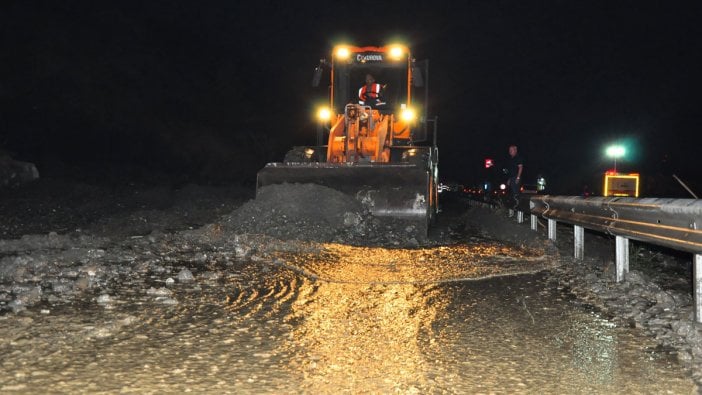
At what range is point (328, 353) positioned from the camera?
12.6 feet

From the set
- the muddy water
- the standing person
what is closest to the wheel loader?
the standing person

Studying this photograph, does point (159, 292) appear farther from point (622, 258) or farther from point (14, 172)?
point (14, 172)

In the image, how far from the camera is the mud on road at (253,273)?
13.2ft

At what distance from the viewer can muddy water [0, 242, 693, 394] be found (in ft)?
10.9

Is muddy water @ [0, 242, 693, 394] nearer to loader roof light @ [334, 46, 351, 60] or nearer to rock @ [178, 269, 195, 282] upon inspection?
rock @ [178, 269, 195, 282]

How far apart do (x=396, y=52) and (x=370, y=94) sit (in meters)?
1.20

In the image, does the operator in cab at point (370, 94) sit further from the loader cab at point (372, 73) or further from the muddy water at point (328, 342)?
the muddy water at point (328, 342)

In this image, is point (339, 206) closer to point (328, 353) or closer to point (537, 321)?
point (537, 321)

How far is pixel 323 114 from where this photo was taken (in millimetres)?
15586

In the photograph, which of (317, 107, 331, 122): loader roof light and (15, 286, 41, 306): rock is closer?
(15, 286, 41, 306): rock

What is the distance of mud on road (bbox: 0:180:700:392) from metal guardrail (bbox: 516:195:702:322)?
315mm

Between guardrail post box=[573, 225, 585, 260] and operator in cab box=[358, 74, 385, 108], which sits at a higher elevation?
operator in cab box=[358, 74, 385, 108]

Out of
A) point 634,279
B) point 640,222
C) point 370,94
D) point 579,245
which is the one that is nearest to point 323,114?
point 370,94

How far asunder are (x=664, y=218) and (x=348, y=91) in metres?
10.7
